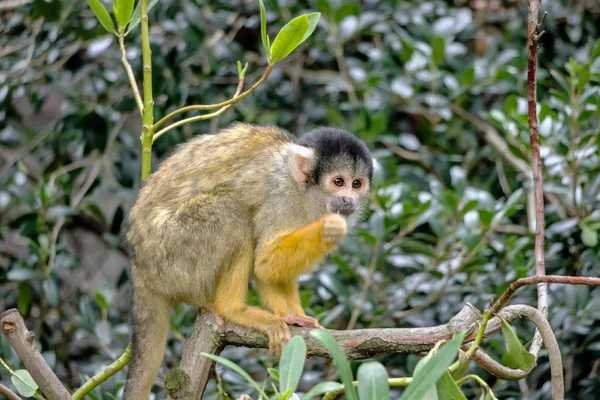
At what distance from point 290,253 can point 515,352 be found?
1.26 meters

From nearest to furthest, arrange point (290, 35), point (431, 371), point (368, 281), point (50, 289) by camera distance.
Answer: point (431, 371) → point (290, 35) → point (368, 281) → point (50, 289)

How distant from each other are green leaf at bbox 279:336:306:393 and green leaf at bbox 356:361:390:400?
145mm

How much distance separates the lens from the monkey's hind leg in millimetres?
3041

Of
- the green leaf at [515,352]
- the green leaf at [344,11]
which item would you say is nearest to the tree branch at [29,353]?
the green leaf at [515,352]

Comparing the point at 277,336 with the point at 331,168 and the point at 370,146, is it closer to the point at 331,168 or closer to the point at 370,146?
the point at 331,168

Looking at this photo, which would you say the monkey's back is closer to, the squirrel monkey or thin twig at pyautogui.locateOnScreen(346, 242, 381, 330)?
the squirrel monkey

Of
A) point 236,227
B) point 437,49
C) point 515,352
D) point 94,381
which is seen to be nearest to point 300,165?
point 236,227

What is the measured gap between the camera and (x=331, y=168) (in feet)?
11.0

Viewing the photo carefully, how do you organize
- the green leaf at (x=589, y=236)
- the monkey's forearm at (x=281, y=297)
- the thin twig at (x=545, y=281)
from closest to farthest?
the thin twig at (x=545, y=281)
the monkey's forearm at (x=281, y=297)
the green leaf at (x=589, y=236)

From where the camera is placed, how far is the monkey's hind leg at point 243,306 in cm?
304

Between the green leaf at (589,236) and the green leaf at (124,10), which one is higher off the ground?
the green leaf at (124,10)

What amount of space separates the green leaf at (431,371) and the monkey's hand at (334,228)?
4.15 ft

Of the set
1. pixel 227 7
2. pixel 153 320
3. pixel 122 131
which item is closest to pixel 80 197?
pixel 122 131

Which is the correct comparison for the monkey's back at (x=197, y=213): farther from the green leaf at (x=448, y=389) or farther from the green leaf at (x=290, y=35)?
the green leaf at (x=448, y=389)
